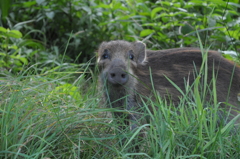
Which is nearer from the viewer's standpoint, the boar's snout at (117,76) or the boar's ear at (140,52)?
the boar's snout at (117,76)

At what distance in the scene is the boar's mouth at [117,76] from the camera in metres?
3.73

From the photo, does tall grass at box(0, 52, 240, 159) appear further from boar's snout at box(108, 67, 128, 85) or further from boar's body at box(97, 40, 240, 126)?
boar's body at box(97, 40, 240, 126)

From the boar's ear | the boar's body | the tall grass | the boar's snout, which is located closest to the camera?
the tall grass

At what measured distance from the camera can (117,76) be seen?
12.3 ft

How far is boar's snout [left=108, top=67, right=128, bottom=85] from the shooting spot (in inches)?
147

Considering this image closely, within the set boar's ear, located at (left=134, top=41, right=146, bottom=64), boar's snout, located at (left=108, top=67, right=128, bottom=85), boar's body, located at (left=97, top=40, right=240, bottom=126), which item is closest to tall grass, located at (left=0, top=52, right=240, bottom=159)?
boar's snout, located at (left=108, top=67, right=128, bottom=85)

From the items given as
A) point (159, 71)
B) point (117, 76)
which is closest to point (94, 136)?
point (117, 76)

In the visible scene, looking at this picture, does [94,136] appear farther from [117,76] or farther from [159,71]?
[159,71]

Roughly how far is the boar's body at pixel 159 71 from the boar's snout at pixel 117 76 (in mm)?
152

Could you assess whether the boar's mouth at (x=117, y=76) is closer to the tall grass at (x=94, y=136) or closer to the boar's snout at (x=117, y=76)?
the boar's snout at (x=117, y=76)

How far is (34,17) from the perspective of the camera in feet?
21.9

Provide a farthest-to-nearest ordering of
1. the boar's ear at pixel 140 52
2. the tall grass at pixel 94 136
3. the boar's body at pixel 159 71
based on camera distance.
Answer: the boar's ear at pixel 140 52, the boar's body at pixel 159 71, the tall grass at pixel 94 136

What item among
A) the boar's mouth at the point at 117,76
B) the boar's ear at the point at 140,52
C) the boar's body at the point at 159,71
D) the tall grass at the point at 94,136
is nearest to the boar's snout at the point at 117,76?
the boar's mouth at the point at 117,76

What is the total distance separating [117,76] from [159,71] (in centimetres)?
89
